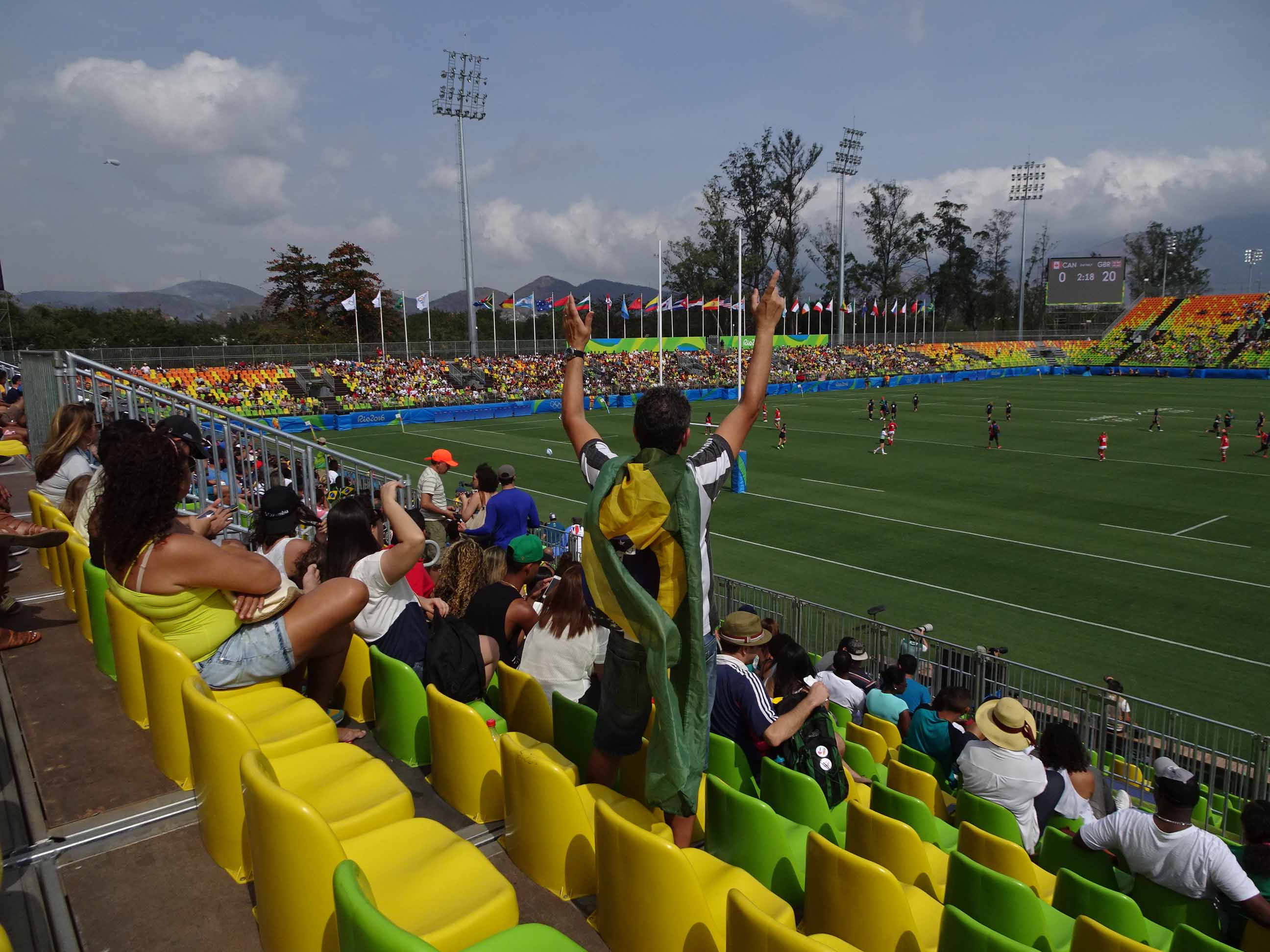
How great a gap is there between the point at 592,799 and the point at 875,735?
3656 mm

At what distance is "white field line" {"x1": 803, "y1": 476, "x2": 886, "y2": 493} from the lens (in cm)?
2458

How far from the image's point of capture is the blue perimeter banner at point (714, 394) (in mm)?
41406

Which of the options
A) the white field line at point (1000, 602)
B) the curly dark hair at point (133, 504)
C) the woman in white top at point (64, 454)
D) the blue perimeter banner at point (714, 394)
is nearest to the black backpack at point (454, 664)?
the curly dark hair at point (133, 504)

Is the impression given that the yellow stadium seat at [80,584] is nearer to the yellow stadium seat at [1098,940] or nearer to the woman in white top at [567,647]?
the woman in white top at [567,647]

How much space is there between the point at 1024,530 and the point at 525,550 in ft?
57.6

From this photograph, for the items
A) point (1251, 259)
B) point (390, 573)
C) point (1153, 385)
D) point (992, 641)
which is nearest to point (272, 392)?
point (992, 641)

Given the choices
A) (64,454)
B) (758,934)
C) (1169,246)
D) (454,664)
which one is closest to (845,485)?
(64,454)

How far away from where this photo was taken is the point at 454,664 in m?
4.29

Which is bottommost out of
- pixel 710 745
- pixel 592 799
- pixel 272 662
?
pixel 710 745

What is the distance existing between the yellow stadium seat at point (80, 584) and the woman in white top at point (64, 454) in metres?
2.34

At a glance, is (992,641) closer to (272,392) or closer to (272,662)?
(272,662)

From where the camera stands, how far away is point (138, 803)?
3139 millimetres

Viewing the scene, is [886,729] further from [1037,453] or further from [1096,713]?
[1037,453]

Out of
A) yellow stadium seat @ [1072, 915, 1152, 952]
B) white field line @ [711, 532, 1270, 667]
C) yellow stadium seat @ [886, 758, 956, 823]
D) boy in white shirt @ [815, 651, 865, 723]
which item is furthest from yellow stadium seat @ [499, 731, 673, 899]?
white field line @ [711, 532, 1270, 667]
